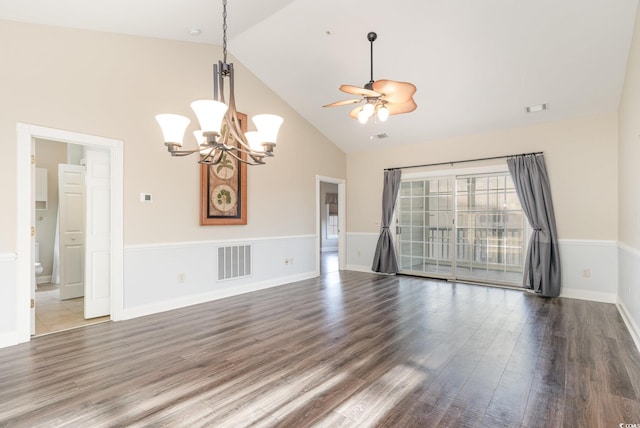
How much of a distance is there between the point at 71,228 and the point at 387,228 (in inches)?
216

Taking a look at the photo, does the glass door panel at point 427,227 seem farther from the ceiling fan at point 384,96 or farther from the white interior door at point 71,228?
the white interior door at point 71,228

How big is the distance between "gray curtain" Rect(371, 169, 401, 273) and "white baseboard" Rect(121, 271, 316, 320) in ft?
6.10

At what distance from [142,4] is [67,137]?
1.61m

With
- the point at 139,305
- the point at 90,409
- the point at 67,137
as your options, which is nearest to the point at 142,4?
the point at 67,137

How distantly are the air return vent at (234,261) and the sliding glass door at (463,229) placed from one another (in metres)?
3.22

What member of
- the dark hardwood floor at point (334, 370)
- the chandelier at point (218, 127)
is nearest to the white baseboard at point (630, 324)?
the dark hardwood floor at point (334, 370)

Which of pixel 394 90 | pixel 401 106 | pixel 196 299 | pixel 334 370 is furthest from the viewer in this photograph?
pixel 196 299

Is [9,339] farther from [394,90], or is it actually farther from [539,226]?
[539,226]

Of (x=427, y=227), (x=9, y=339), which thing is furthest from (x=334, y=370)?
(x=427, y=227)

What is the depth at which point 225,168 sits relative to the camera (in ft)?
16.1

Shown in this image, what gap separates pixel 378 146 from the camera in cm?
687

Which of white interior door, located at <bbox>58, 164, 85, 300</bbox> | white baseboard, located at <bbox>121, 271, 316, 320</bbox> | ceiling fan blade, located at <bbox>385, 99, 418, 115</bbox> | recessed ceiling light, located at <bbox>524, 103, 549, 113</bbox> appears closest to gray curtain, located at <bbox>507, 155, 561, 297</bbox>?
recessed ceiling light, located at <bbox>524, 103, 549, 113</bbox>

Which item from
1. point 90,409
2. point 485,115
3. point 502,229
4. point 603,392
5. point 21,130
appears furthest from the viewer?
point 502,229

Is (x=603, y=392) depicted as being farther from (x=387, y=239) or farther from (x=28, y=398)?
(x=387, y=239)
